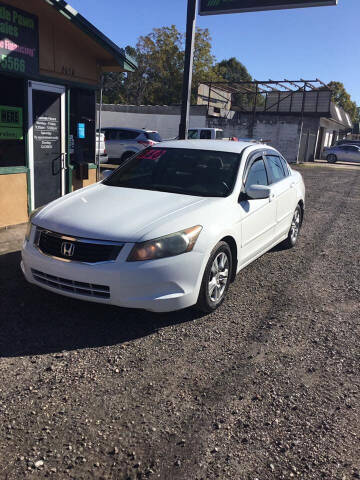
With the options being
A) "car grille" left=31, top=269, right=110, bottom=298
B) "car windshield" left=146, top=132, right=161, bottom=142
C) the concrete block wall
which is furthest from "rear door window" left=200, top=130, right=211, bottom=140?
"car grille" left=31, top=269, right=110, bottom=298

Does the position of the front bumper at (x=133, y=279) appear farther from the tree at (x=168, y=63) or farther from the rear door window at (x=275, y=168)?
the tree at (x=168, y=63)

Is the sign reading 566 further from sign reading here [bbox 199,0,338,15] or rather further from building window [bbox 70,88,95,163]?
sign reading here [bbox 199,0,338,15]

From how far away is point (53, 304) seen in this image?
441cm

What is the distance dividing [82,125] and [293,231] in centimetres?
468

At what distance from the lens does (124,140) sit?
1858 cm

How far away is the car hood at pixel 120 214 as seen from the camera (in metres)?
3.79

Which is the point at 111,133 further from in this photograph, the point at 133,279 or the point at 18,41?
the point at 133,279

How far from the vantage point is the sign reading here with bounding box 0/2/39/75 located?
20.7ft

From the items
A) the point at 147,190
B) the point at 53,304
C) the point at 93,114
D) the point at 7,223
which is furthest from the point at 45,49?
the point at 53,304

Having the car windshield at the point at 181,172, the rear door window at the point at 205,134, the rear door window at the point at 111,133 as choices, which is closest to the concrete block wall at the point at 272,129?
the rear door window at the point at 205,134

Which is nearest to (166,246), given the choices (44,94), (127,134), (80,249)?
(80,249)

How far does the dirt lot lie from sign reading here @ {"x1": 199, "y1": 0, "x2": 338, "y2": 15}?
703cm

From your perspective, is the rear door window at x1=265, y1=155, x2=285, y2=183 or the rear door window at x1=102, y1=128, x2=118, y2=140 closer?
the rear door window at x1=265, y1=155, x2=285, y2=183

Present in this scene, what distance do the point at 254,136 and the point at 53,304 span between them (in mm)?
28800
